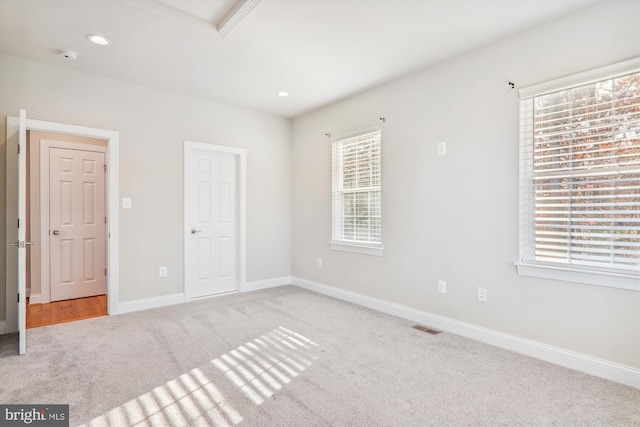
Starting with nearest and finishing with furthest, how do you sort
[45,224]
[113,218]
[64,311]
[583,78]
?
[583,78] < [113,218] < [64,311] < [45,224]

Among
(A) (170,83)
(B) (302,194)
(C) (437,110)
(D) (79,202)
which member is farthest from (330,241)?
(D) (79,202)

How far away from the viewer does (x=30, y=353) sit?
8.69ft

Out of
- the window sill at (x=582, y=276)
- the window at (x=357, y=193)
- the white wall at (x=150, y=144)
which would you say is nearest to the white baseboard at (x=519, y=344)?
the window sill at (x=582, y=276)

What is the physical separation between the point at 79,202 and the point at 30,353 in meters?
2.48

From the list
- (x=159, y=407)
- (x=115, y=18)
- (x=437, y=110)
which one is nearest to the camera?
(x=159, y=407)

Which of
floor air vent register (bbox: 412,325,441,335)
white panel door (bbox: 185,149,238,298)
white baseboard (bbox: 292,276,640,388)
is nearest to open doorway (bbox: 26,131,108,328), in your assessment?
white panel door (bbox: 185,149,238,298)

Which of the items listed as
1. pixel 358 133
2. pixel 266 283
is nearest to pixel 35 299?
pixel 266 283

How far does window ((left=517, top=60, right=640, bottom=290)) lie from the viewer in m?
2.20

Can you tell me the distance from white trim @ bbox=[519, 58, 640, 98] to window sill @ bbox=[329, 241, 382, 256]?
6.92 ft

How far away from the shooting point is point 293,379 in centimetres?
225

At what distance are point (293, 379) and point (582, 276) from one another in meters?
2.23

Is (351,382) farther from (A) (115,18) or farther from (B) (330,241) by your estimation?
(A) (115,18)

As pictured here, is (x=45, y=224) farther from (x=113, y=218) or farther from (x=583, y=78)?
(x=583, y=78)

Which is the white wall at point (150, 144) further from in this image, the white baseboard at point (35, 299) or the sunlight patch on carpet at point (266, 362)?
the sunlight patch on carpet at point (266, 362)
